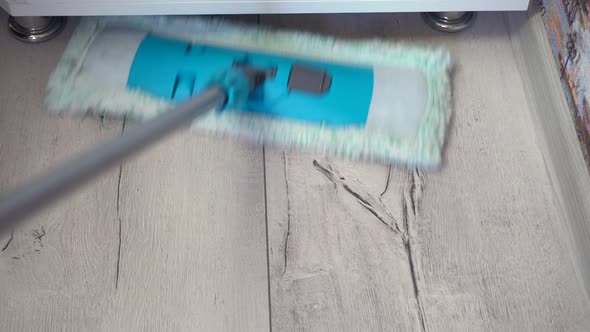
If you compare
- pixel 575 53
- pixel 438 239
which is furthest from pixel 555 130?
pixel 438 239

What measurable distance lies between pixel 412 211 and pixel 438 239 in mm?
51

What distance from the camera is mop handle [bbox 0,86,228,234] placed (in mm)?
487

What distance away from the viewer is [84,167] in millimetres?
536

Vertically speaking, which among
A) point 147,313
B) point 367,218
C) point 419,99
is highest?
point 419,99

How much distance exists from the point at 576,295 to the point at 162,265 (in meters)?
0.52

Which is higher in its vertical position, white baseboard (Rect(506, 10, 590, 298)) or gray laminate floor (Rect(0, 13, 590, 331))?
white baseboard (Rect(506, 10, 590, 298))

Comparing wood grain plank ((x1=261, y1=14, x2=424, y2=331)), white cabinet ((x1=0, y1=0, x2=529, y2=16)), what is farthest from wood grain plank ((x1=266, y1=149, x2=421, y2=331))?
white cabinet ((x1=0, y1=0, x2=529, y2=16))

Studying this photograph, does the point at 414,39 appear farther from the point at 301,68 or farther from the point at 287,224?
the point at 287,224

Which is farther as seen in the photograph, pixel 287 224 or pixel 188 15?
pixel 188 15

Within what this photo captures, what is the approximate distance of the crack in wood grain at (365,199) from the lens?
0.87 metres

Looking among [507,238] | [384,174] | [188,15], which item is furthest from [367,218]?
[188,15]

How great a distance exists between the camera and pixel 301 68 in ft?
2.97

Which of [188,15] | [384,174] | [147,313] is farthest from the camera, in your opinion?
[188,15]

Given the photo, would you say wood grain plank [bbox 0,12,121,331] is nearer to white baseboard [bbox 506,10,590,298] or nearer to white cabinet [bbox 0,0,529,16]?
white cabinet [bbox 0,0,529,16]
